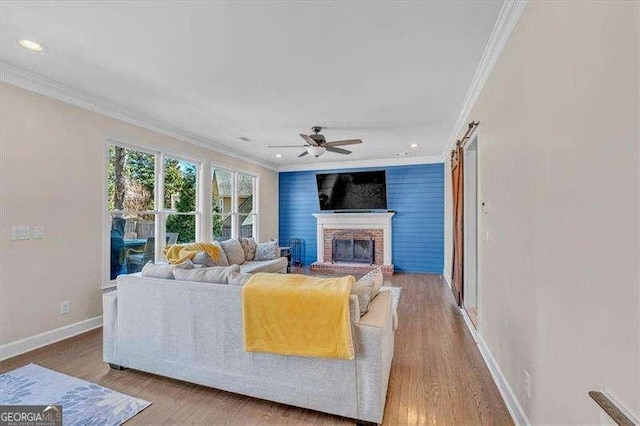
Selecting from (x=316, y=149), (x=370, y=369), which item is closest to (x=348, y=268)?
(x=316, y=149)

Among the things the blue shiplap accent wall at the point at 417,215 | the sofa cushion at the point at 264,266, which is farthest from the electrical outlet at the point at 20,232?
the blue shiplap accent wall at the point at 417,215

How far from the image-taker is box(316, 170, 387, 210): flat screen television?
6895 millimetres

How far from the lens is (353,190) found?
712 centimetres

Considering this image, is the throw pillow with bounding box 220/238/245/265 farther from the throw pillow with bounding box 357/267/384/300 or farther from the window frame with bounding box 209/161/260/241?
the throw pillow with bounding box 357/267/384/300

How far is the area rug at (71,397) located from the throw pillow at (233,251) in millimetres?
2683

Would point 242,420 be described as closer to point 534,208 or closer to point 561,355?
point 561,355

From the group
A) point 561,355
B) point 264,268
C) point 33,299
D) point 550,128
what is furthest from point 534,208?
point 33,299

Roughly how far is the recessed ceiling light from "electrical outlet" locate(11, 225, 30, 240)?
5.31 ft

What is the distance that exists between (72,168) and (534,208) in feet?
Result: 14.1

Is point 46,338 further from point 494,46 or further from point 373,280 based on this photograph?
point 494,46

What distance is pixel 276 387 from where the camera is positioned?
2.02 m

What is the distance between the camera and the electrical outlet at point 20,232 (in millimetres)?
2871

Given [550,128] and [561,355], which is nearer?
[561,355]

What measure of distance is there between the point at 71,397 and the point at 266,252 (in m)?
3.64
